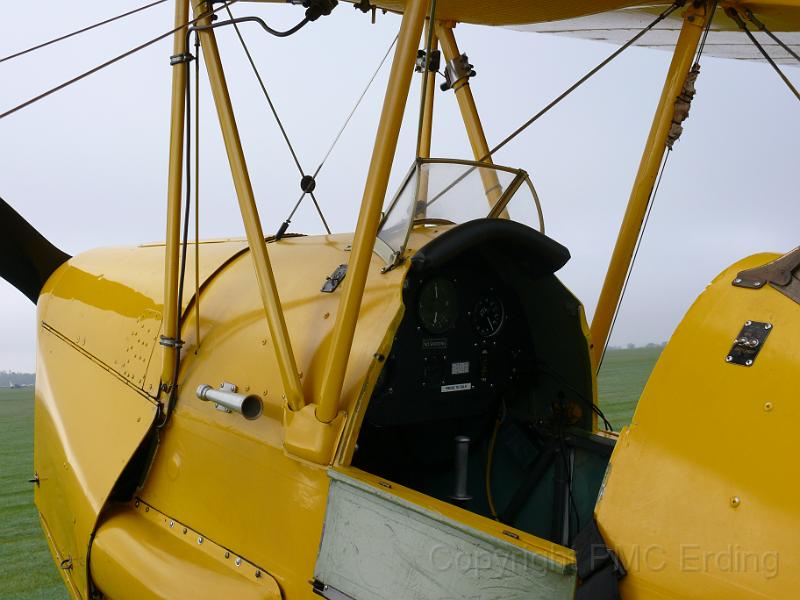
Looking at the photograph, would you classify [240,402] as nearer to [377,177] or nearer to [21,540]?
[377,177]

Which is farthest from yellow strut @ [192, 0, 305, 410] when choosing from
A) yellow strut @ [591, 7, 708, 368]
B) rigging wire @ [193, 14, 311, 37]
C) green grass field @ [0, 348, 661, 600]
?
green grass field @ [0, 348, 661, 600]

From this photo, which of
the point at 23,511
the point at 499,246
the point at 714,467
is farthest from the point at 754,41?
the point at 23,511

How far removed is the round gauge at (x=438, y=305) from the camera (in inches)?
107

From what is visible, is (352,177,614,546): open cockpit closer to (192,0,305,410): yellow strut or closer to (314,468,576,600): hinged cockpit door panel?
(192,0,305,410): yellow strut

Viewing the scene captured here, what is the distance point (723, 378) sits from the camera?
160cm

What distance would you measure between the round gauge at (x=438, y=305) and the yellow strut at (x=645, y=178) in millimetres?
801

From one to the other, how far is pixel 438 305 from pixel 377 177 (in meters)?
0.72

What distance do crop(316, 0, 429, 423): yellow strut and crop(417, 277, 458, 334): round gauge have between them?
0.56m

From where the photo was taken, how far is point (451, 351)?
2859 mm

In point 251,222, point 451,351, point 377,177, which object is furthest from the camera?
point 451,351

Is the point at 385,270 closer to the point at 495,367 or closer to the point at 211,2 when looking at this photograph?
the point at 495,367

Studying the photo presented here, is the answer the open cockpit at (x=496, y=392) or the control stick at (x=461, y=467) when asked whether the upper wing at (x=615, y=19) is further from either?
the control stick at (x=461, y=467)

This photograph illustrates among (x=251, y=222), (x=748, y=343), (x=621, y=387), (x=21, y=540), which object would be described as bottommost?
(x=21, y=540)

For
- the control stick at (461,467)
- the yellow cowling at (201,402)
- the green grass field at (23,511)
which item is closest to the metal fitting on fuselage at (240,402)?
the yellow cowling at (201,402)
